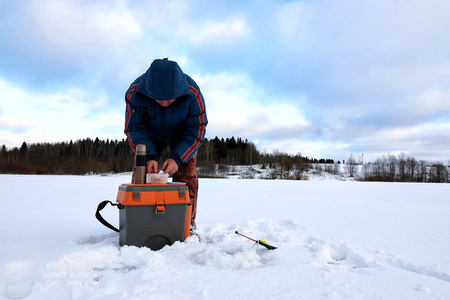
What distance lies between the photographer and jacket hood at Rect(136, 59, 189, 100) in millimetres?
2029

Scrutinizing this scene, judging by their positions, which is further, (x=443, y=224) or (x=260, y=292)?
(x=443, y=224)

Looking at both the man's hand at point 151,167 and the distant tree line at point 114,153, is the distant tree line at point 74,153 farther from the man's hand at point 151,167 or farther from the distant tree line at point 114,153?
the man's hand at point 151,167

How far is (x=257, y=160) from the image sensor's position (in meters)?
55.3

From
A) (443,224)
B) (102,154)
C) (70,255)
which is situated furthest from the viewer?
(102,154)

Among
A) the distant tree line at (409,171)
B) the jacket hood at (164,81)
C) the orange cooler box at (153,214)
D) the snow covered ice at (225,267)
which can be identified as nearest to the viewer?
the snow covered ice at (225,267)

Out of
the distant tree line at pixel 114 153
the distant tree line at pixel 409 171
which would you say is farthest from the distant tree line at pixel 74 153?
the distant tree line at pixel 409 171

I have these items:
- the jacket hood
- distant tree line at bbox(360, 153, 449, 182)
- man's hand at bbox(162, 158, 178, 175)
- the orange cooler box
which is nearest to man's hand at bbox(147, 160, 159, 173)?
man's hand at bbox(162, 158, 178, 175)

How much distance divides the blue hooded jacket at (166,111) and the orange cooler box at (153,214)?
0.56 metres

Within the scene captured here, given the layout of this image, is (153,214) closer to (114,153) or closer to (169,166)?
(169,166)

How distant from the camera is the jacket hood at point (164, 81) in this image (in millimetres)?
2029

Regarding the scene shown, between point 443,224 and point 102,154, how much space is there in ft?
191

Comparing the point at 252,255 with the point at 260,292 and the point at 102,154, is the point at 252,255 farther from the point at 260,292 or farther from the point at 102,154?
the point at 102,154

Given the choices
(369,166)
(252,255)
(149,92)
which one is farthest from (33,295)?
(369,166)

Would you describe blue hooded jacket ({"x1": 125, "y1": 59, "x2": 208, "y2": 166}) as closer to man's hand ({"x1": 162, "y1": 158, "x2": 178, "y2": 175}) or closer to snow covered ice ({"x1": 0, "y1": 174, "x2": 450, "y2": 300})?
man's hand ({"x1": 162, "y1": 158, "x2": 178, "y2": 175})
